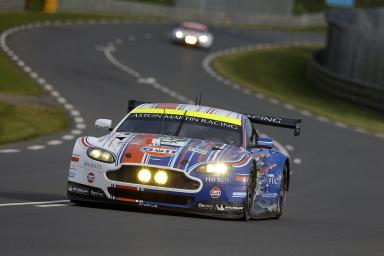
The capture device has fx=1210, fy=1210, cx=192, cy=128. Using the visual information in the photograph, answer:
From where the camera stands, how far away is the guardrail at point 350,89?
1524 inches

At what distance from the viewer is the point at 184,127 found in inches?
529

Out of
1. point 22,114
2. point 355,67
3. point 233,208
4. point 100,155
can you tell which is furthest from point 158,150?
point 355,67

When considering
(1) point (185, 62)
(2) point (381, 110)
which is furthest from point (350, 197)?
(1) point (185, 62)

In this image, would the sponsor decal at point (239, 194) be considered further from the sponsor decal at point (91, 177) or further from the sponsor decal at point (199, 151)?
the sponsor decal at point (91, 177)

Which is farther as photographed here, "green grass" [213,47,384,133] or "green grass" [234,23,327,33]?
"green grass" [234,23,327,33]


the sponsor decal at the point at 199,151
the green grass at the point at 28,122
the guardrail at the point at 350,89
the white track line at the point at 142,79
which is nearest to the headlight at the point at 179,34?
the white track line at the point at 142,79

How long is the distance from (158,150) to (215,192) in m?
0.70

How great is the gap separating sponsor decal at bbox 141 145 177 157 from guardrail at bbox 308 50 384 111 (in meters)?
26.7

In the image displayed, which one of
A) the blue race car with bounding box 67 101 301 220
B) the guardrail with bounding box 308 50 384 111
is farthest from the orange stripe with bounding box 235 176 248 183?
the guardrail with bounding box 308 50 384 111

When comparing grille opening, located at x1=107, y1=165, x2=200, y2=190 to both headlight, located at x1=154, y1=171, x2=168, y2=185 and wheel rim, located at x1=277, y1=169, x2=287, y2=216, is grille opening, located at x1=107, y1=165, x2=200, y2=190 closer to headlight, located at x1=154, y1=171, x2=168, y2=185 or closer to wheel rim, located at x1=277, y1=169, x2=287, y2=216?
headlight, located at x1=154, y1=171, x2=168, y2=185

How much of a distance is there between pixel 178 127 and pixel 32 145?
8077mm

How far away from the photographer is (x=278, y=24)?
83375 millimetres

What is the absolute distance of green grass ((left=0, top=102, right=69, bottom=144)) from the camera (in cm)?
2247

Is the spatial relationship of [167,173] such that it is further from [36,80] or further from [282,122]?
[36,80]
